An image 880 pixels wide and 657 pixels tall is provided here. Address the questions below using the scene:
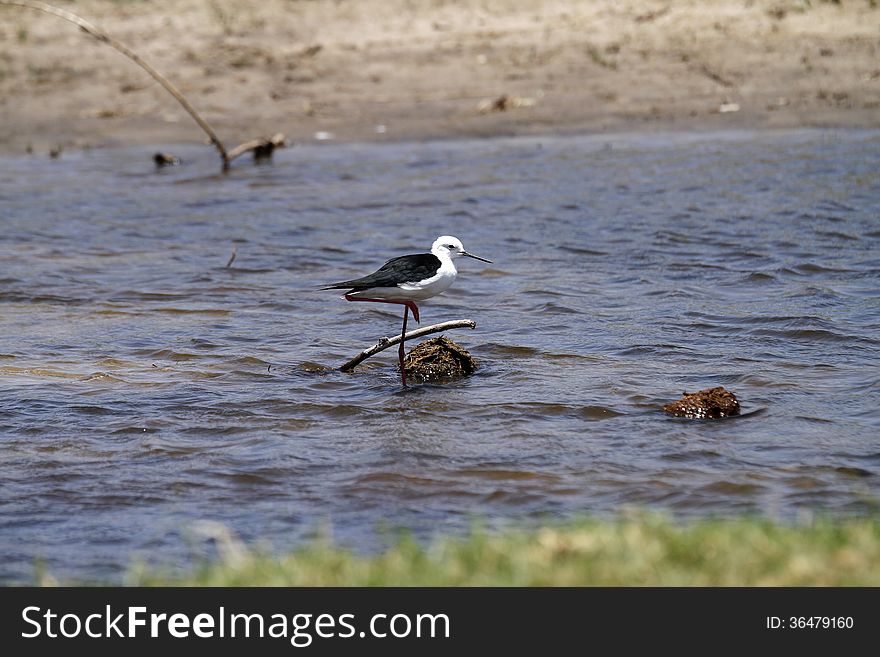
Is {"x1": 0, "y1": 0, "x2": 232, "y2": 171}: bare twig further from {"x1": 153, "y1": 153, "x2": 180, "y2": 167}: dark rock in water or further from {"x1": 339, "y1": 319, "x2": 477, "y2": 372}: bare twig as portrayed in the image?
{"x1": 339, "y1": 319, "x2": 477, "y2": 372}: bare twig

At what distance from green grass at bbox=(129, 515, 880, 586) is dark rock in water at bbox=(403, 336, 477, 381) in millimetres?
3435

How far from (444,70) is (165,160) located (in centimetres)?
414

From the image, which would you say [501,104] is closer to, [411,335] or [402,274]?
[411,335]

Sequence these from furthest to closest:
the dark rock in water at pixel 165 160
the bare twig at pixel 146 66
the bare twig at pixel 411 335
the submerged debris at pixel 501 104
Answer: the submerged debris at pixel 501 104 < the dark rock in water at pixel 165 160 < the bare twig at pixel 146 66 < the bare twig at pixel 411 335

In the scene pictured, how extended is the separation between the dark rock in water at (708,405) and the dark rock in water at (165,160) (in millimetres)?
9990

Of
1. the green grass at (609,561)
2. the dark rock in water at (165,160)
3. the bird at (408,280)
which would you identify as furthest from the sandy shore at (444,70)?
the green grass at (609,561)

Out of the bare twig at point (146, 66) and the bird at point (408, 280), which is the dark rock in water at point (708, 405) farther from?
the bare twig at point (146, 66)

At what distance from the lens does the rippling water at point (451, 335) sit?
252 inches

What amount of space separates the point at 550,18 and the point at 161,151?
581cm

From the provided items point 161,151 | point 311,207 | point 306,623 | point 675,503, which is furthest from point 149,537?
point 161,151

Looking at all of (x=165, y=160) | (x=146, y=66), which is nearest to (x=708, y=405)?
(x=146, y=66)

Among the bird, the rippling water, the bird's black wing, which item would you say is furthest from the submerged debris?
the bird's black wing

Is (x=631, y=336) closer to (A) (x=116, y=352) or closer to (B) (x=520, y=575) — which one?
(A) (x=116, y=352)

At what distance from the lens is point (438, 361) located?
8438 mm
